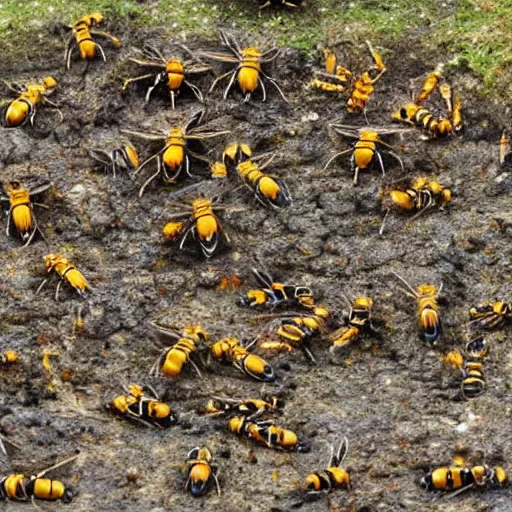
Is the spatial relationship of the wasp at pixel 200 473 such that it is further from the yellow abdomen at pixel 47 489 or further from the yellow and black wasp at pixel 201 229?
the yellow and black wasp at pixel 201 229

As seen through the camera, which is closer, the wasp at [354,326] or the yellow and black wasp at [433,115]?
the wasp at [354,326]

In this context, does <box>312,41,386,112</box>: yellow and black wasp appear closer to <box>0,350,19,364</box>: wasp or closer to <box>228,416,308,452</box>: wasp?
<box>228,416,308,452</box>: wasp

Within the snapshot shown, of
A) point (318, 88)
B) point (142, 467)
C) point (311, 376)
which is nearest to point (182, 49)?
point (318, 88)

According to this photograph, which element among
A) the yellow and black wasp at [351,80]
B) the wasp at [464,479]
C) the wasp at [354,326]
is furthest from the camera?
the yellow and black wasp at [351,80]

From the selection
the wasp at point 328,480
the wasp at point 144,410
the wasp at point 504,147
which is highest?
the wasp at point 504,147

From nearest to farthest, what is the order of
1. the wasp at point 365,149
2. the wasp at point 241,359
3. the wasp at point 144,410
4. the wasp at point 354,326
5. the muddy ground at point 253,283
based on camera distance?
1. the muddy ground at point 253,283
2. the wasp at point 144,410
3. the wasp at point 241,359
4. the wasp at point 354,326
5. the wasp at point 365,149

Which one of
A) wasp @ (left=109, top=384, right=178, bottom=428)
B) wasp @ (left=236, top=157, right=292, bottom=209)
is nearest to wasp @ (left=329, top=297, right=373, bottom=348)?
wasp @ (left=236, top=157, right=292, bottom=209)

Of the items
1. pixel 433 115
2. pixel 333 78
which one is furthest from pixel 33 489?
pixel 433 115

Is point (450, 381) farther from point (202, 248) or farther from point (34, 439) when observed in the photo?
point (34, 439)

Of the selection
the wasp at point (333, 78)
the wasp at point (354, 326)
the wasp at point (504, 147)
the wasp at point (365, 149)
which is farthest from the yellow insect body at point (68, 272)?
the wasp at point (504, 147)
